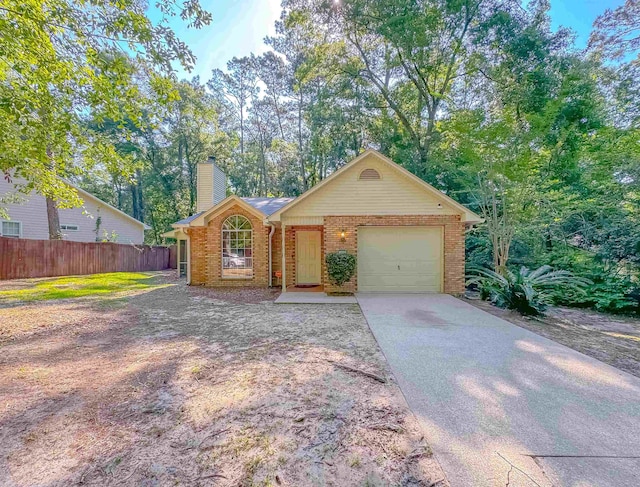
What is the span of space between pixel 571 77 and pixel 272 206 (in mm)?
13959

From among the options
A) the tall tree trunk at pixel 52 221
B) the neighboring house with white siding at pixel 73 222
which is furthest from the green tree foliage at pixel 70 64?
the tall tree trunk at pixel 52 221

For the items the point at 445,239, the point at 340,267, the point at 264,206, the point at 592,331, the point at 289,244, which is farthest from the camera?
the point at 264,206

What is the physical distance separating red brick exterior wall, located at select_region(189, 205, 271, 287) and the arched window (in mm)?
145

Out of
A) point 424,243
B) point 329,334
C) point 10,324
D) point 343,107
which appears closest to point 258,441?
point 329,334

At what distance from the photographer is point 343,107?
Answer: 19.5 metres

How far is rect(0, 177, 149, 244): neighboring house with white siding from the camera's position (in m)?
15.6

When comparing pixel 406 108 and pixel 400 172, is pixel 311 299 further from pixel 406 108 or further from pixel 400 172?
pixel 406 108

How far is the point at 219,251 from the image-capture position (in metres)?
11.5

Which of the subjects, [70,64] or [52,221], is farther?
[52,221]

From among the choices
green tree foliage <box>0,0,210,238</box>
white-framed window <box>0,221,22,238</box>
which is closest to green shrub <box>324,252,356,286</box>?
green tree foliage <box>0,0,210,238</box>

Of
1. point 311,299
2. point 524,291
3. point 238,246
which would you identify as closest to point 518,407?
point 524,291

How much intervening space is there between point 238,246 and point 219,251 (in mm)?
744

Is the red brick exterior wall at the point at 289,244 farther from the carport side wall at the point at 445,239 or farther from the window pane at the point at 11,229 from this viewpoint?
the window pane at the point at 11,229

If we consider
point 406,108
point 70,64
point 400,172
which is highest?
point 406,108
